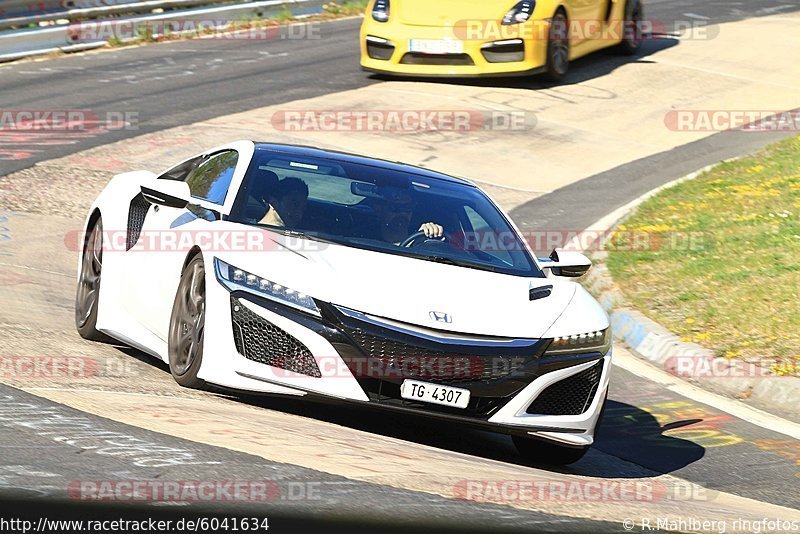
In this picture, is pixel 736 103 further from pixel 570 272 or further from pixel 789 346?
pixel 570 272

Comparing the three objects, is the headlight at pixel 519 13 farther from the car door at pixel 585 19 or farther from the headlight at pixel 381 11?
the headlight at pixel 381 11

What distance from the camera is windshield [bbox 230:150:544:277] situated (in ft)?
23.5

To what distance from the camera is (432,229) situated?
7441mm

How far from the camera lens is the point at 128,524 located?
13.9 feet

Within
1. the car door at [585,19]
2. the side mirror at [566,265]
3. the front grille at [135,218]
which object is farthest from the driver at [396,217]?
the car door at [585,19]

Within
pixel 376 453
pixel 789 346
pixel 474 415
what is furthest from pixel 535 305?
pixel 789 346

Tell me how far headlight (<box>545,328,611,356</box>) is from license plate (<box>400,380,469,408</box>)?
50cm

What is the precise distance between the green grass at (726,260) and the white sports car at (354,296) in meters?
2.28

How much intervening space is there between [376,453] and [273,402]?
1275 mm
